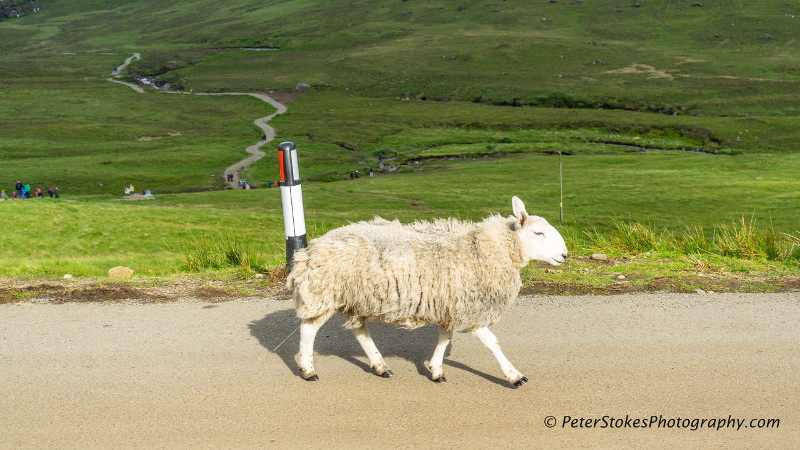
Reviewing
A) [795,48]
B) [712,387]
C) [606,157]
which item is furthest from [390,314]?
[795,48]

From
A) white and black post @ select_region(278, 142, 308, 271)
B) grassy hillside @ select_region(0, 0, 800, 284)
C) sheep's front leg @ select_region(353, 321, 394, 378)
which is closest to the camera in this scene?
sheep's front leg @ select_region(353, 321, 394, 378)

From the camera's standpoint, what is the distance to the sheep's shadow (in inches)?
347

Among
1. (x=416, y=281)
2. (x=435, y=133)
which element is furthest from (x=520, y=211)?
(x=435, y=133)

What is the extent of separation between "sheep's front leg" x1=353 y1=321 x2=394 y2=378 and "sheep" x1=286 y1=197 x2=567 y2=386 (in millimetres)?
12

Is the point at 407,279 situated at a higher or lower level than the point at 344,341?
higher

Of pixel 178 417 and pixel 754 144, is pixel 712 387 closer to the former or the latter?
pixel 178 417

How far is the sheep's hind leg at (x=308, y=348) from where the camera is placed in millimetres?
8180

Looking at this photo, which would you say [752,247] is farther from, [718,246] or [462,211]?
[462,211]

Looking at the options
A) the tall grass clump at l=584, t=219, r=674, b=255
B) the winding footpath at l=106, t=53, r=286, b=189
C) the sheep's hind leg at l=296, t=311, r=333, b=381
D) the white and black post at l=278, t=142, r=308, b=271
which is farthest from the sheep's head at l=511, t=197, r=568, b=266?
the winding footpath at l=106, t=53, r=286, b=189

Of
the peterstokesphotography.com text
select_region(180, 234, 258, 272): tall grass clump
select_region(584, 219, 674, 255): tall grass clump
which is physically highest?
the peterstokesphotography.com text

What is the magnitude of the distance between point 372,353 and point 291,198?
4189 mm

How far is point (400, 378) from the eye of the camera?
27.2 feet

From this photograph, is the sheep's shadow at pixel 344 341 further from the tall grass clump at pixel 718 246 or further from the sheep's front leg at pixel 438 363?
the tall grass clump at pixel 718 246

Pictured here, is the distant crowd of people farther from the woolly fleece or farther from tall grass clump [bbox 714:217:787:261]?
the woolly fleece
